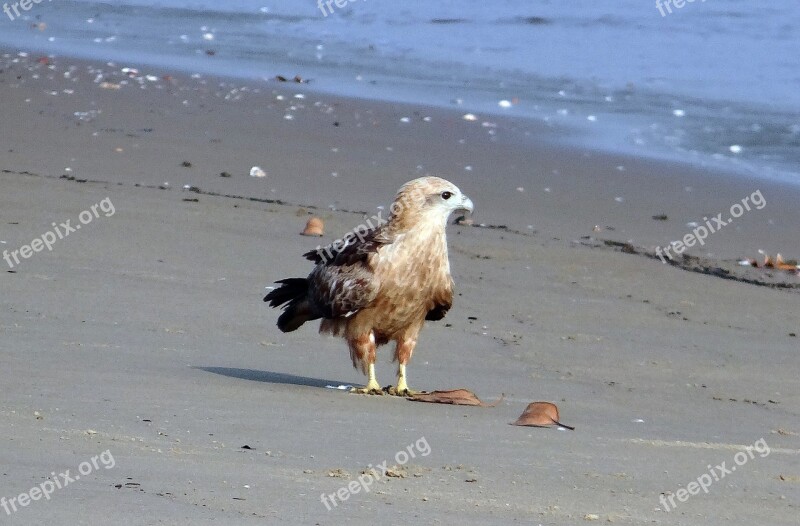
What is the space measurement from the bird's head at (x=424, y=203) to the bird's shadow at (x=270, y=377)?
959mm

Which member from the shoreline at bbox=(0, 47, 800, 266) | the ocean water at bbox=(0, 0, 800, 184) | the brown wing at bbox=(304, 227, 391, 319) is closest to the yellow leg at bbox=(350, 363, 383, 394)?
the brown wing at bbox=(304, 227, 391, 319)

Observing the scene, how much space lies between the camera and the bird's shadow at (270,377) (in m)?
6.77

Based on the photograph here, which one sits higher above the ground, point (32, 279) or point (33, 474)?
point (33, 474)

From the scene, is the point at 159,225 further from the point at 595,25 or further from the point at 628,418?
the point at 595,25

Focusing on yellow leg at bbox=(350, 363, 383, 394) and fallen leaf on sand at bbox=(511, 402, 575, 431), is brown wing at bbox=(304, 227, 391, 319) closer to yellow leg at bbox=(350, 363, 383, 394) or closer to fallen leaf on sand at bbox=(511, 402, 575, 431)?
yellow leg at bbox=(350, 363, 383, 394)

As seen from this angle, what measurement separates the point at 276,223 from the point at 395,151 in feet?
13.0

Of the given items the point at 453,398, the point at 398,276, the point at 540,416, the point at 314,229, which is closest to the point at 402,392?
the point at 453,398

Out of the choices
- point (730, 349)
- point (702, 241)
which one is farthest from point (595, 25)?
point (730, 349)

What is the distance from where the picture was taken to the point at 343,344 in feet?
26.3

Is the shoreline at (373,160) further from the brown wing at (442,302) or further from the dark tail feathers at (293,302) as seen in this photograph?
the brown wing at (442,302)

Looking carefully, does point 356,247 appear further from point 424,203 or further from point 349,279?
point 424,203

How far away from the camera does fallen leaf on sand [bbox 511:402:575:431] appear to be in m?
6.09

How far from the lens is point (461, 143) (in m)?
15.2

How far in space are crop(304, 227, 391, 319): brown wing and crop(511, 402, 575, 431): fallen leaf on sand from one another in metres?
0.94
